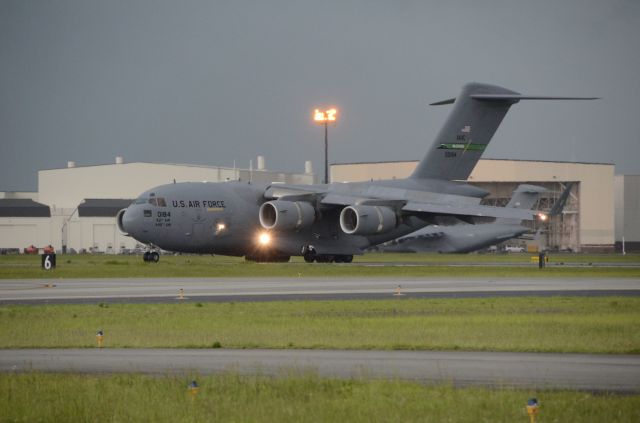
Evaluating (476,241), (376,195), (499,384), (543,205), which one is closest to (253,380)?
(499,384)

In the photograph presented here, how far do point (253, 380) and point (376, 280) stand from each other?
1137 inches

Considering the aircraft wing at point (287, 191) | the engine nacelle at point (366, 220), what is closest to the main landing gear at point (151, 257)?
the aircraft wing at point (287, 191)

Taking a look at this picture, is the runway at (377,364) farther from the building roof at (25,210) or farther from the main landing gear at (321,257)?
the building roof at (25,210)

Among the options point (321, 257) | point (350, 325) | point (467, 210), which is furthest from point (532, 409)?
point (321, 257)

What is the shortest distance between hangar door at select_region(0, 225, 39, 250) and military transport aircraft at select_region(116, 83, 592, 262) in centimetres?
5615

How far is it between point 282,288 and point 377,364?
835 inches

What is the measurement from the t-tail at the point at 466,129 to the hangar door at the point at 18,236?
60.9 meters

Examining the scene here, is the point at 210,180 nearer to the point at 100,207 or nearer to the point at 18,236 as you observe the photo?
the point at 100,207

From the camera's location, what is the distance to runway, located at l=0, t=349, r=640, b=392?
15898 millimetres

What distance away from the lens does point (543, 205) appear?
118m

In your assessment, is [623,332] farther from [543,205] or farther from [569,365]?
[543,205]

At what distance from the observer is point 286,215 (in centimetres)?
5791

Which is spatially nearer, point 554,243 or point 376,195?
point 376,195

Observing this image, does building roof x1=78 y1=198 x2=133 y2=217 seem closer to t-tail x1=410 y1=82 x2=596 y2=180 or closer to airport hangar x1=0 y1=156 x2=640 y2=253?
airport hangar x1=0 y1=156 x2=640 y2=253
